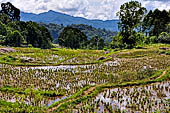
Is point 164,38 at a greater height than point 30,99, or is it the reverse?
point 164,38

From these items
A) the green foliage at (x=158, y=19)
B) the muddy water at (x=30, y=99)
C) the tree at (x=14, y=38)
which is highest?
the green foliage at (x=158, y=19)

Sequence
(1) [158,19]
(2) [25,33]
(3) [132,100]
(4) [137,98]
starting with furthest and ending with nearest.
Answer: (1) [158,19] < (2) [25,33] < (4) [137,98] < (3) [132,100]

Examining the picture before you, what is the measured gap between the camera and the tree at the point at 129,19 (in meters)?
37.4

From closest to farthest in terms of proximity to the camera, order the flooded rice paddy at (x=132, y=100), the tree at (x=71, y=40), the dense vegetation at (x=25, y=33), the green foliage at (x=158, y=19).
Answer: the flooded rice paddy at (x=132, y=100) → the dense vegetation at (x=25, y=33) → the green foliage at (x=158, y=19) → the tree at (x=71, y=40)

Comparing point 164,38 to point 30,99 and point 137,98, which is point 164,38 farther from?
point 30,99

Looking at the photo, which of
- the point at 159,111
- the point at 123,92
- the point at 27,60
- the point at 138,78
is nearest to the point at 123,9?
the point at 27,60

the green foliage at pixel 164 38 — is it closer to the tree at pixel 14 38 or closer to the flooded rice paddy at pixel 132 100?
the flooded rice paddy at pixel 132 100

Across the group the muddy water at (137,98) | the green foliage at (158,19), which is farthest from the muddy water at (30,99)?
the green foliage at (158,19)

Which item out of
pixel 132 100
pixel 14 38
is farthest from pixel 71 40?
pixel 132 100

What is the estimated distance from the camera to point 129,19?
3850 centimetres

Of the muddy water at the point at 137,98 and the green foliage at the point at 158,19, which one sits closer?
the muddy water at the point at 137,98

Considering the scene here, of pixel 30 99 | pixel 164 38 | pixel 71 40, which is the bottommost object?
pixel 30 99

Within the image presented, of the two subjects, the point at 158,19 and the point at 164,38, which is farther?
the point at 158,19

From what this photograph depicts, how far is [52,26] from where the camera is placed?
188 m
